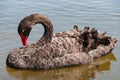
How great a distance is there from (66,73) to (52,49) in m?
0.46

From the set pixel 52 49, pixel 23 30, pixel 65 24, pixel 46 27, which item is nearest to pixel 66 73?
pixel 52 49

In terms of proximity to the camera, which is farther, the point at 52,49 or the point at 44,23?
the point at 44,23

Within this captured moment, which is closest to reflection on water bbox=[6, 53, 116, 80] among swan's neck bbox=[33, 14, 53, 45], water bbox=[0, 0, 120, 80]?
water bbox=[0, 0, 120, 80]

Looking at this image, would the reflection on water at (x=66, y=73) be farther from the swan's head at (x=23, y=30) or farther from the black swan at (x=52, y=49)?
the swan's head at (x=23, y=30)

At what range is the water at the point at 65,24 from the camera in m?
6.16

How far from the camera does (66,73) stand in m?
6.28

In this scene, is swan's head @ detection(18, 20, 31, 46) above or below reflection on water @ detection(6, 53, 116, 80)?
above

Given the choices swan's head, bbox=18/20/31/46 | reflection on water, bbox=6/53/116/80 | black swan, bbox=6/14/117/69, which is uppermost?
swan's head, bbox=18/20/31/46

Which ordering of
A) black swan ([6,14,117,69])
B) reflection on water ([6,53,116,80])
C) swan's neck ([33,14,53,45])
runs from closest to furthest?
reflection on water ([6,53,116,80])
black swan ([6,14,117,69])
swan's neck ([33,14,53,45])

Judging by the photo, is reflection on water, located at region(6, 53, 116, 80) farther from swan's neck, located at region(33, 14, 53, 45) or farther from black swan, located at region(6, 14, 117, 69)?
swan's neck, located at region(33, 14, 53, 45)

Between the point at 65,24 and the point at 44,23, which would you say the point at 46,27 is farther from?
the point at 65,24

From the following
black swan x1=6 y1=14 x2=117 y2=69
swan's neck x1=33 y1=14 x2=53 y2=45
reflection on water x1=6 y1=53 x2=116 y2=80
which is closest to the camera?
reflection on water x1=6 y1=53 x2=116 y2=80

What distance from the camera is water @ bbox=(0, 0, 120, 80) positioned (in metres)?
6.16

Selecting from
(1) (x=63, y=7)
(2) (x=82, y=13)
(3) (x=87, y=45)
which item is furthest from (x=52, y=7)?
(3) (x=87, y=45)
